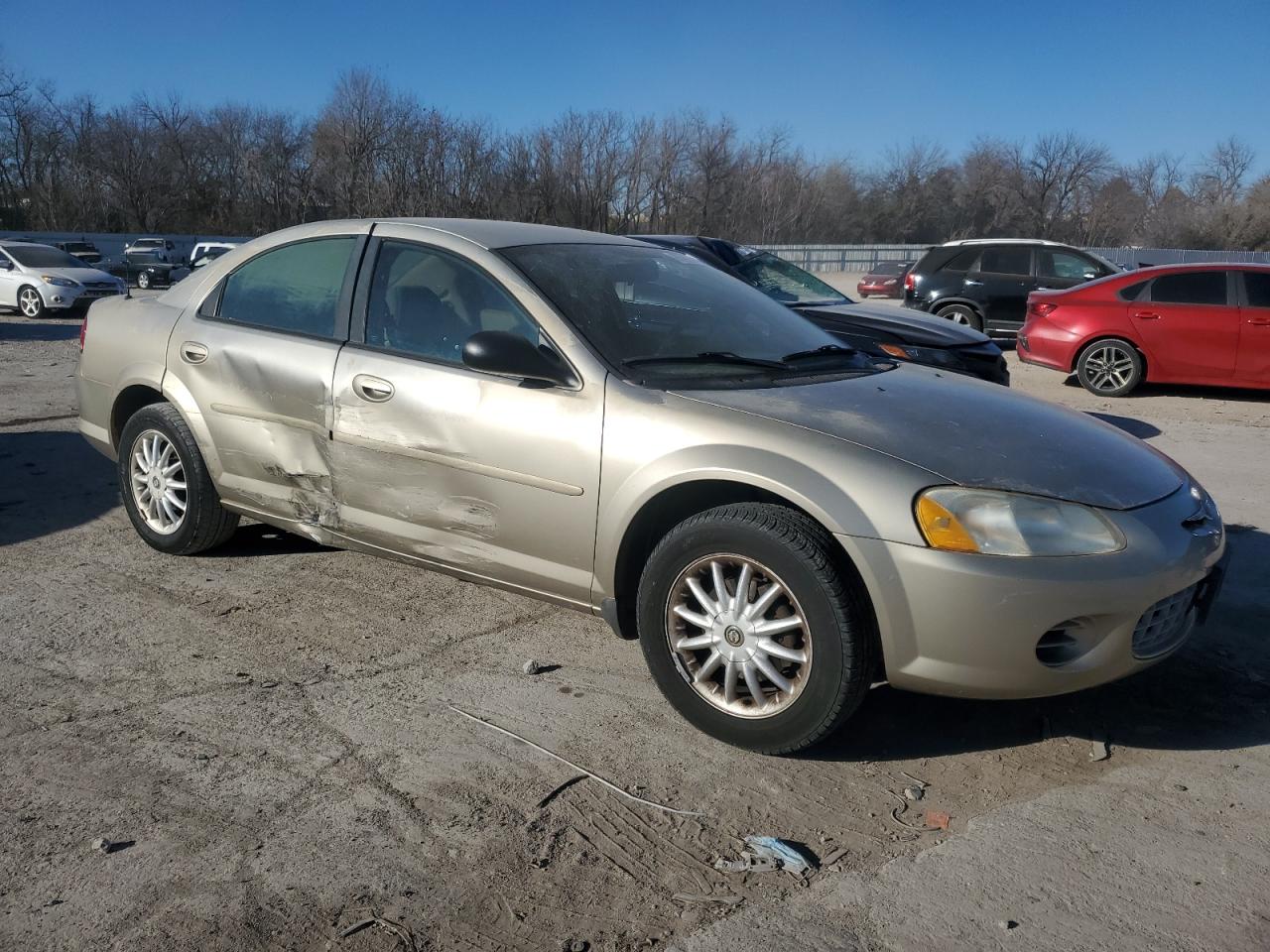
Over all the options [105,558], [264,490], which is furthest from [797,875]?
[105,558]

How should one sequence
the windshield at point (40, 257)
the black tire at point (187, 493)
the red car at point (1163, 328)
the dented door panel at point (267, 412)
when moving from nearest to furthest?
the dented door panel at point (267, 412) < the black tire at point (187, 493) < the red car at point (1163, 328) < the windshield at point (40, 257)

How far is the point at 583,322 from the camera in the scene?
3873 millimetres

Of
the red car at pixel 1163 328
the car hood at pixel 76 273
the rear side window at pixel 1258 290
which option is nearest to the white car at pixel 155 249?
the car hood at pixel 76 273

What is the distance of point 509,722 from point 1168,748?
2124 mm

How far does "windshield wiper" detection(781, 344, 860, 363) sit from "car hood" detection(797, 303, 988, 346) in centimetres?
425

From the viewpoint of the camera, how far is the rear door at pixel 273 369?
14.3 feet

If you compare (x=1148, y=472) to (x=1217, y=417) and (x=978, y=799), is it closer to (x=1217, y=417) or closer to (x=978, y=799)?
(x=978, y=799)

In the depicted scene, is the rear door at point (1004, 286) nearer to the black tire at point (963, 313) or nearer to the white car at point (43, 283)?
the black tire at point (963, 313)

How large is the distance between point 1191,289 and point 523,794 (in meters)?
10.5

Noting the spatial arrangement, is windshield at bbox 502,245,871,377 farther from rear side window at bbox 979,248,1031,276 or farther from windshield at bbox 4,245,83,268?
windshield at bbox 4,245,83,268

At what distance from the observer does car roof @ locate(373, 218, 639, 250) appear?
13.9ft

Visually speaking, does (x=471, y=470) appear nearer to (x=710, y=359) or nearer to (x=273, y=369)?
(x=710, y=359)

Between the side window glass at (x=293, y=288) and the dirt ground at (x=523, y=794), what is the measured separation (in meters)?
1.19

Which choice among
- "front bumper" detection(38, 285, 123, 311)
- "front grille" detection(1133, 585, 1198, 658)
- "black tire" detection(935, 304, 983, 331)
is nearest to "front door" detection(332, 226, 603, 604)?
"front grille" detection(1133, 585, 1198, 658)
